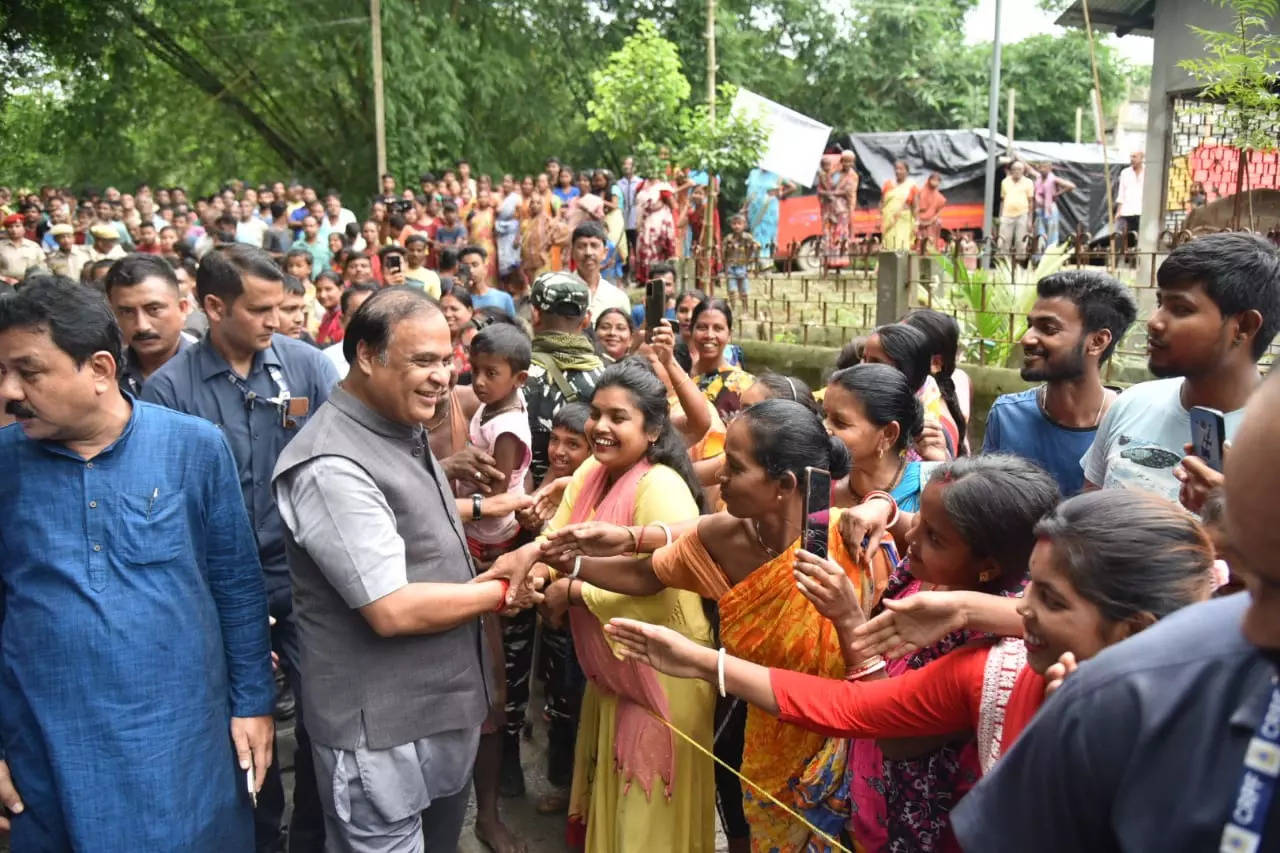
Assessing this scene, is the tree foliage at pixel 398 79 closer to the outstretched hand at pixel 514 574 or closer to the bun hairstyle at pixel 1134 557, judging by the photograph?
the outstretched hand at pixel 514 574

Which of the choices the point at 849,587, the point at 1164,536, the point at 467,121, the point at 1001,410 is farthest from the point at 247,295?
the point at 467,121

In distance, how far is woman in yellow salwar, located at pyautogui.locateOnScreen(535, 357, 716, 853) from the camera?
9.47 ft

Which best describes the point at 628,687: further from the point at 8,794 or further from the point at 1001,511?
the point at 8,794

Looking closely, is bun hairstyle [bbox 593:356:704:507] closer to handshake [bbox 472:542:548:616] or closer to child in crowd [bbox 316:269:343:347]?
handshake [bbox 472:542:548:616]

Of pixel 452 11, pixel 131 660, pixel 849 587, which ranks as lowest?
pixel 131 660

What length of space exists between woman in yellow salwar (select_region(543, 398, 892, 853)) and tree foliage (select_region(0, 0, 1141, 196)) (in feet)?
57.0

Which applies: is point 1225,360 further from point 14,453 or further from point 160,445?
point 14,453

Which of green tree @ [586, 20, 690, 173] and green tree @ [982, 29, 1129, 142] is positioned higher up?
green tree @ [982, 29, 1129, 142]

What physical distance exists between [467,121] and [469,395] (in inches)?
710

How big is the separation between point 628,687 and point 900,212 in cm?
1403

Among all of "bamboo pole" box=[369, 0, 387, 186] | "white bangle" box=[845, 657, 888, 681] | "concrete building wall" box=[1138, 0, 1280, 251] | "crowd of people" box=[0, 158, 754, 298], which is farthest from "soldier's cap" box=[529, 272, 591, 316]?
→ "bamboo pole" box=[369, 0, 387, 186]

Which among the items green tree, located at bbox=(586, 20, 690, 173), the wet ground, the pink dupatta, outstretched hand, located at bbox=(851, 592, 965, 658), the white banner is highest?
green tree, located at bbox=(586, 20, 690, 173)

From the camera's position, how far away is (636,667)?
2.87 m

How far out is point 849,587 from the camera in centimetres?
210
